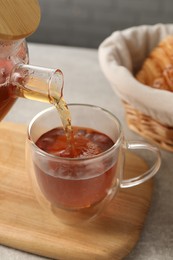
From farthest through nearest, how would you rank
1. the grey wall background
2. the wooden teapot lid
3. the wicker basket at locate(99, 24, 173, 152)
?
the grey wall background < the wicker basket at locate(99, 24, 173, 152) < the wooden teapot lid

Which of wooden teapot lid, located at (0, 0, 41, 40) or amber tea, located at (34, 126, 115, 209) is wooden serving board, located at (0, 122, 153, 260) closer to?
amber tea, located at (34, 126, 115, 209)

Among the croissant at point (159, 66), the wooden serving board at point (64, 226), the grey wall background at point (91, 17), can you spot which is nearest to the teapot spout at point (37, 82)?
the wooden serving board at point (64, 226)

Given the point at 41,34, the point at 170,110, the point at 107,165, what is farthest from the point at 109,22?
the point at 107,165

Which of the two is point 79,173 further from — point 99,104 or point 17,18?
point 99,104

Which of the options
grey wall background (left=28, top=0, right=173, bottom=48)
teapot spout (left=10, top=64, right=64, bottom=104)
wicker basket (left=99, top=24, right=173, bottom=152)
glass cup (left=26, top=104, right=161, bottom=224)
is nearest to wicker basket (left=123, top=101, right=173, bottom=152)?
wicker basket (left=99, top=24, right=173, bottom=152)

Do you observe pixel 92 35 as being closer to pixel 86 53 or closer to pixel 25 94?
pixel 86 53

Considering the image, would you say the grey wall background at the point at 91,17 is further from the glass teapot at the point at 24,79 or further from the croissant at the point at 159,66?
the glass teapot at the point at 24,79
